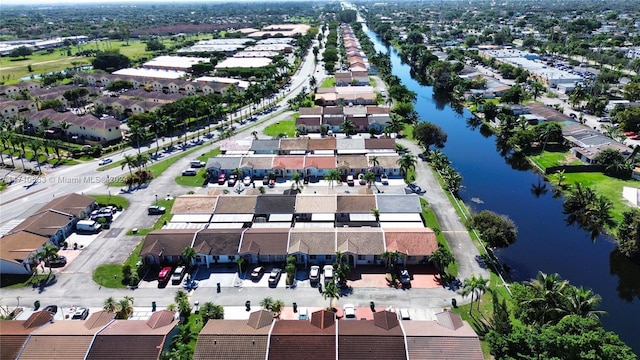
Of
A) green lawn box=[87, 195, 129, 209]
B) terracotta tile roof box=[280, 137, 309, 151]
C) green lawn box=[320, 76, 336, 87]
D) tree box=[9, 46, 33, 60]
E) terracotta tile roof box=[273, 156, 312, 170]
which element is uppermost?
tree box=[9, 46, 33, 60]

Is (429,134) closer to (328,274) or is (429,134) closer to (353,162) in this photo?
(353,162)

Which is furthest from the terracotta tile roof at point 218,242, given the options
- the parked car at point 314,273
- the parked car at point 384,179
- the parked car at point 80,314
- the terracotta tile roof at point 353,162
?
the parked car at point 384,179

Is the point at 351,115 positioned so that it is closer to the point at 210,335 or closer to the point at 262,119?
the point at 262,119

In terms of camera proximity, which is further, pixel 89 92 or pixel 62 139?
pixel 89 92

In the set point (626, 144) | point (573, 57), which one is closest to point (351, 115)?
point (626, 144)

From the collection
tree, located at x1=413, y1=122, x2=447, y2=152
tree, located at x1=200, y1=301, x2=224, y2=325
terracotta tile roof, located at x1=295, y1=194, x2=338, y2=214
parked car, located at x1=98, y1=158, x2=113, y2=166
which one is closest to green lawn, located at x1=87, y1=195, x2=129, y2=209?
parked car, located at x1=98, y1=158, x2=113, y2=166

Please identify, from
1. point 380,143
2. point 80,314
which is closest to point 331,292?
point 80,314

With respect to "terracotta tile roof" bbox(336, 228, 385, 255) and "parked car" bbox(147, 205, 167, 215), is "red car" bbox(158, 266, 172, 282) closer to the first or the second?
"parked car" bbox(147, 205, 167, 215)
